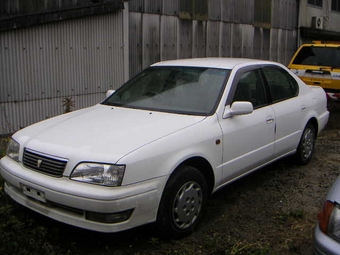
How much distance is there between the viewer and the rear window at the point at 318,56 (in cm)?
993

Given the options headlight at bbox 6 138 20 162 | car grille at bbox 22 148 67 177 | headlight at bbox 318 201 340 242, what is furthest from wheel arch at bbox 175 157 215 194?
headlight at bbox 6 138 20 162

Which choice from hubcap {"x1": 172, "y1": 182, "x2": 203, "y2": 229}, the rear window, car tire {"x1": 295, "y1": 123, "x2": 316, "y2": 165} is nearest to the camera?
hubcap {"x1": 172, "y1": 182, "x2": 203, "y2": 229}

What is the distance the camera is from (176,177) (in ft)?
12.4

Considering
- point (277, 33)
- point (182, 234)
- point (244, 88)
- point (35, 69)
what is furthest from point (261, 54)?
point (182, 234)

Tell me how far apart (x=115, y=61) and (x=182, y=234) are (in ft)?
19.0

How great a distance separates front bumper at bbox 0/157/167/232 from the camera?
3363 mm

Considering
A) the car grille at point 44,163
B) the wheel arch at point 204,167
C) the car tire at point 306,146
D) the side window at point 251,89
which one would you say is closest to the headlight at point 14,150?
the car grille at point 44,163

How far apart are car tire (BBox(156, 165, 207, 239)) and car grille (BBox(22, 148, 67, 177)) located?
2.91 ft

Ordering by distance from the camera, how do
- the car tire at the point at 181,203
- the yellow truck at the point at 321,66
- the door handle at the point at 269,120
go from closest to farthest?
1. the car tire at the point at 181,203
2. the door handle at the point at 269,120
3. the yellow truck at the point at 321,66

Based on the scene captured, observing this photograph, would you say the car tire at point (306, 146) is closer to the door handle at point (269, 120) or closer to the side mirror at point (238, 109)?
the door handle at point (269, 120)

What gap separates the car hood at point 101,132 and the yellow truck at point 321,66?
21.2 ft

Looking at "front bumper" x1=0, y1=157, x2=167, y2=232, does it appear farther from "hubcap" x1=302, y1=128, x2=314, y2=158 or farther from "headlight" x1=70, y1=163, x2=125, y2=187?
"hubcap" x1=302, y1=128, x2=314, y2=158

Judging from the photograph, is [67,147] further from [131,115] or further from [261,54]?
[261,54]

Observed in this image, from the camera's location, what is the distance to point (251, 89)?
4.99 m
